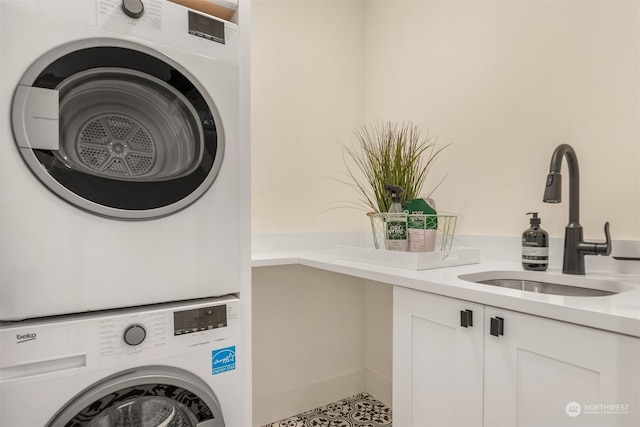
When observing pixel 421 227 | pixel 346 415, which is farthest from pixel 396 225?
pixel 346 415

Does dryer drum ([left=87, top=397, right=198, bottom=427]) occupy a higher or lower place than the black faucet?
lower

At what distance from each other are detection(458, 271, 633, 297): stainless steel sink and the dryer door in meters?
0.88

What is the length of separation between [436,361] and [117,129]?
1143 mm

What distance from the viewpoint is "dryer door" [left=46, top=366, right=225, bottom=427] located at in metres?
0.98

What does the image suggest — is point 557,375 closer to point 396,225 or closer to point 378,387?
point 396,225

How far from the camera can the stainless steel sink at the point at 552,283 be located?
1161 mm

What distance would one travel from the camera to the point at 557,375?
848 millimetres

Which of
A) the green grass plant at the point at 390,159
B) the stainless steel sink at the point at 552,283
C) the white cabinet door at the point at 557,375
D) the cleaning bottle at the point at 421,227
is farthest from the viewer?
the green grass plant at the point at 390,159

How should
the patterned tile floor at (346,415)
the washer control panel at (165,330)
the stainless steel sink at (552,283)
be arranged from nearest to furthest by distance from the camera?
the washer control panel at (165,330), the stainless steel sink at (552,283), the patterned tile floor at (346,415)

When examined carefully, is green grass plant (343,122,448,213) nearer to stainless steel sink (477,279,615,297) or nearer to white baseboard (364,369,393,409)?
stainless steel sink (477,279,615,297)

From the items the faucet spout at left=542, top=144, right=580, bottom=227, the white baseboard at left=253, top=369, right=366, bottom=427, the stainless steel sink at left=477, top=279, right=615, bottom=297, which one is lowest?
the white baseboard at left=253, top=369, right=366, bottom=427

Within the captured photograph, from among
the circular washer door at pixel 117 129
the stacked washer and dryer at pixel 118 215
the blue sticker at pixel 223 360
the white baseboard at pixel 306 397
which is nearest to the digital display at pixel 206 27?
the stacked washer and dryer at pixel 118 215

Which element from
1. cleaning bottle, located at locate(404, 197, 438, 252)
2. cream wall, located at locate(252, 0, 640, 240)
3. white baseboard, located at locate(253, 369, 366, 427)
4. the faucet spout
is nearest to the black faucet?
the faucet spout

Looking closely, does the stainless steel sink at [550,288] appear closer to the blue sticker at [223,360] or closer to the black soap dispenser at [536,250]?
the black soap dispenser at [536,250]
